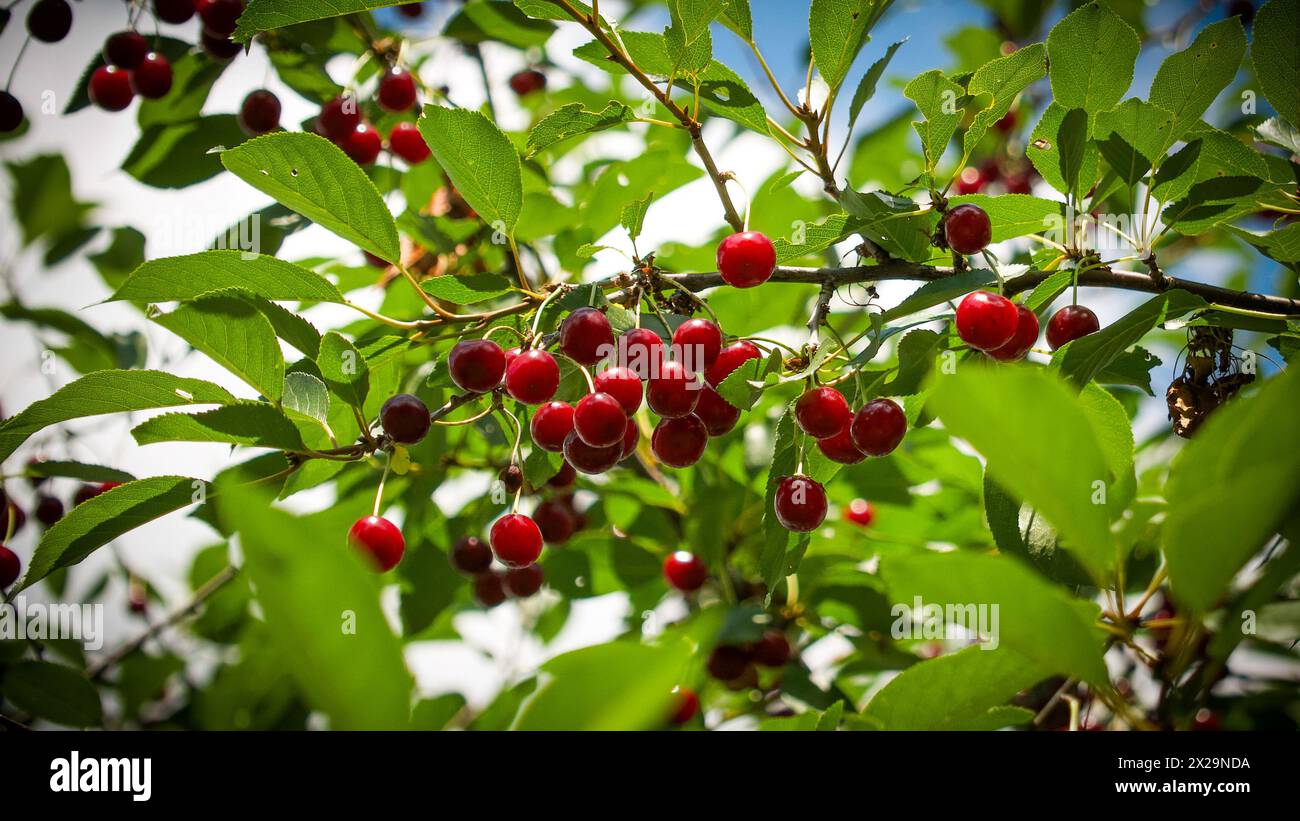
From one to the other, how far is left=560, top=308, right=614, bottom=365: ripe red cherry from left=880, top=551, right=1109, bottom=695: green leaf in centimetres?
60

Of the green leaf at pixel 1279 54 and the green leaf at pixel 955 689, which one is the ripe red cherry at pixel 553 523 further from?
the green leaf at pixel 1279 54

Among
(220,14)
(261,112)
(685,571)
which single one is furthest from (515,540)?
(220,14)

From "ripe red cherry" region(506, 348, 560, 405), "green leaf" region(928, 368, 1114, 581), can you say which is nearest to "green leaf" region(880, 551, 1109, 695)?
"green leaf" region(928, 368, 1114, 581)

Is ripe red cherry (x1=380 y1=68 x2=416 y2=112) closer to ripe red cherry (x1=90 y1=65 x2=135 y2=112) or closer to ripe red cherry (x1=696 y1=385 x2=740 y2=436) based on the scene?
ripe red cherry (x1=90 y1=65 x2=135 y2=112)

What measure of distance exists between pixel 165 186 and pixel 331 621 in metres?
1.63

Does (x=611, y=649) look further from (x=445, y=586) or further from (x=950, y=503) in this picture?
(x=950, y=503)

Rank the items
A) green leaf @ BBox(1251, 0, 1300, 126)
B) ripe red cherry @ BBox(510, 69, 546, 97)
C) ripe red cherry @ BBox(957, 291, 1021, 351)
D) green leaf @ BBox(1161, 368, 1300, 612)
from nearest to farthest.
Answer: green leaf @ BBox(1161, 368, 1300, 612) → ripe red cherry @ BBox(957, 291, 1021, 351) → green leaf @ BBox(1251, 0, 1300, 126) → ripe red cherry @ BBox(510, 69, 546, 97)

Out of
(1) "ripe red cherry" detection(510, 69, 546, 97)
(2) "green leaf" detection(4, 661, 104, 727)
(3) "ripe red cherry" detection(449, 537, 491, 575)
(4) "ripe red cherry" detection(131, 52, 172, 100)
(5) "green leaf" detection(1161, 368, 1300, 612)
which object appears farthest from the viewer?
(1) "ripe red cherry" detection(510, 69, 546, 97)

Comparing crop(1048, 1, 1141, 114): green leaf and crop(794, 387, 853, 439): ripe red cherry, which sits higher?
crop(1048, 1, 1141, 114): green leaf

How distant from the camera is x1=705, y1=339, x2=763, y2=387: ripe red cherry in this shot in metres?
1.06

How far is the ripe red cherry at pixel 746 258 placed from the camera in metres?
1.04

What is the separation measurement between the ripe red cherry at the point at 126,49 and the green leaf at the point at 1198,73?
1.84 m
